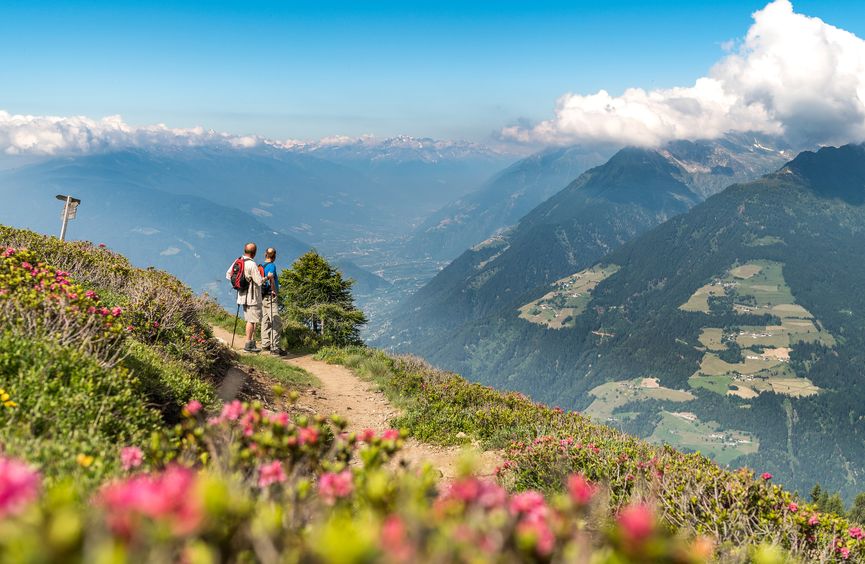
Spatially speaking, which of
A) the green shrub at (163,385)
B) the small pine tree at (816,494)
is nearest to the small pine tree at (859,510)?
the small pine tree at (816,494)

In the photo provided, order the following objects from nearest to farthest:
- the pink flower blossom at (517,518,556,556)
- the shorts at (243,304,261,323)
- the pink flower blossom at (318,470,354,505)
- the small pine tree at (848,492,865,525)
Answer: the pink flower blossom at (517,518,556,556)
the pink flower blossom at (318,470,354,505)
the shorts at (243,304,261,323)
the small pine tree at (848,492,865,525)

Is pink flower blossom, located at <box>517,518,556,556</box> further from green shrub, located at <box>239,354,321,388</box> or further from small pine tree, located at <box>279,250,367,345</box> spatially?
small pine tree, located at <box>279,250,367,345</box>

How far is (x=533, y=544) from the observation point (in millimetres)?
1479

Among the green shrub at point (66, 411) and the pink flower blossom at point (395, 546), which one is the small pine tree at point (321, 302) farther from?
the pink flower blossom at point (395, 546)

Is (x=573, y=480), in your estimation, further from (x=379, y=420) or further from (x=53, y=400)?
(x=379, y=420)

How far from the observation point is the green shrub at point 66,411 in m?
3.42

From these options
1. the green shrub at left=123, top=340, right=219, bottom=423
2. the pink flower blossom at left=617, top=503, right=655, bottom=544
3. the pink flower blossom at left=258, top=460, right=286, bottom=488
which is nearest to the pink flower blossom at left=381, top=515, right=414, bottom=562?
the pink flower blossom at left=617, top=503, right=655, bottom=544

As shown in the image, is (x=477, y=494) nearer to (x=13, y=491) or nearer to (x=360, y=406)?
(x=13, y=491)

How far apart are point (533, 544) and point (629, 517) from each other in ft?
1.13

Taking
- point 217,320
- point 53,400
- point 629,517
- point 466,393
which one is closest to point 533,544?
point 629,517

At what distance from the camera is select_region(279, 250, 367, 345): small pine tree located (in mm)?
23469

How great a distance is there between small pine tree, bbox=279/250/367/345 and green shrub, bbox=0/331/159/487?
15585mm

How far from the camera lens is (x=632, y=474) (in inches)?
284

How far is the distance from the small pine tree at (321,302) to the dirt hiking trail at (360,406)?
4737mm
